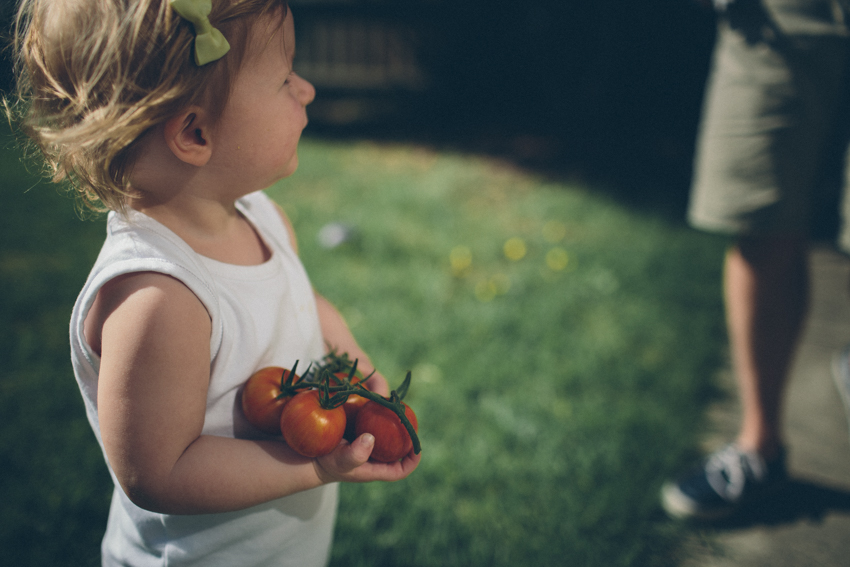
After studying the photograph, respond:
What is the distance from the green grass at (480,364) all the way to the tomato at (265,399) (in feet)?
3.03

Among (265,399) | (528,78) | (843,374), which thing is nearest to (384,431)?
(265,399)

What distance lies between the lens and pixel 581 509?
6.04 ft

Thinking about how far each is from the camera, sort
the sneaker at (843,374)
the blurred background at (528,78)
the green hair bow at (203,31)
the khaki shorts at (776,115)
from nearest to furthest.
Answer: the green hair bow at (203,31) → the khaki shorts at (776,115) → the sneaker at (843,374) → the blurred background at (528,78)

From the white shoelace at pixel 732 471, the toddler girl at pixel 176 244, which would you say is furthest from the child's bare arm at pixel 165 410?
the white shoelace at pixel 732 471

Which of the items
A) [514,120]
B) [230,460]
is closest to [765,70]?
[230,460]

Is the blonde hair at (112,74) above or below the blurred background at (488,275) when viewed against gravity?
above

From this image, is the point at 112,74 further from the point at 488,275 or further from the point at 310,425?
the point at 488,275

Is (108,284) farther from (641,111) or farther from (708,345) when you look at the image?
(641,111)

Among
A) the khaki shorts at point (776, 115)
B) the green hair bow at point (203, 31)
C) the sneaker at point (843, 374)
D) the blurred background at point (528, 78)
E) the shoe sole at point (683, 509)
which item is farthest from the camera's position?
the blurred background at point (528, 78)

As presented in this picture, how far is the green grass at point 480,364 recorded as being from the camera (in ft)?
5.73

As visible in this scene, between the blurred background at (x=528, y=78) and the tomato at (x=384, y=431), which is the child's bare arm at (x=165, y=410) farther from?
the blurred background at (x=528, y=78)

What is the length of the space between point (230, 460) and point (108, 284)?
303mm

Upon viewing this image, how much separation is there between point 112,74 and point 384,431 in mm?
615

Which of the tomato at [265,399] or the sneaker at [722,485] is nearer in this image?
the tomato at [265,399]
